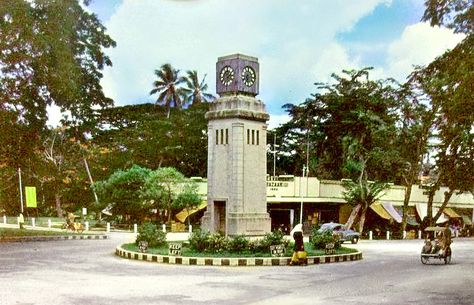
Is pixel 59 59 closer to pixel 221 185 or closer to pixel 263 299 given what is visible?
pixel 221 185

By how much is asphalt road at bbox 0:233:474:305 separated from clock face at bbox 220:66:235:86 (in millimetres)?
8132

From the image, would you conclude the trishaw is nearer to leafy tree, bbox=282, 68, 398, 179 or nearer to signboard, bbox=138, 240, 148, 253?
signboard, bbox=138, 240, 148, 253

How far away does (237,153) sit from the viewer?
74.6 feet

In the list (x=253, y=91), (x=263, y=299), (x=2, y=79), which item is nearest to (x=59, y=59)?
(x=2, y=79)

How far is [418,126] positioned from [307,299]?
31.6 metres

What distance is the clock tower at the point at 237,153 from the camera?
2273cm

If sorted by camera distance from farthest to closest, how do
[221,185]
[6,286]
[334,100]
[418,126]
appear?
[334,100]
[418,126]
[221,185]
[6,286]

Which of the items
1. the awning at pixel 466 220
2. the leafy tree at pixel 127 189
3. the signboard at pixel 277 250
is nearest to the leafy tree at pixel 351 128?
the awning at pixel 466 220

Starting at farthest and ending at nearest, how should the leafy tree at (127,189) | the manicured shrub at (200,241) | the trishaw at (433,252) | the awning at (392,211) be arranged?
1. the awning at (392,211)
2. the leafy tree at (127,189)
3. the manicured shrub at (200,241)
4. the trishaw at (433,252)

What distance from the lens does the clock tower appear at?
2273cm

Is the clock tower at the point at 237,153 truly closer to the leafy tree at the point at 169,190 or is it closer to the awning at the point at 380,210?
the leafy tree at the point at 169,190

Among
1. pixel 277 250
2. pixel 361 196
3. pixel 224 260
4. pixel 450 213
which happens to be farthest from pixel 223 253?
pixel 450 213

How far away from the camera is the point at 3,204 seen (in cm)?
5369

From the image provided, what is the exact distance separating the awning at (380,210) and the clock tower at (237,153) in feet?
71.3
